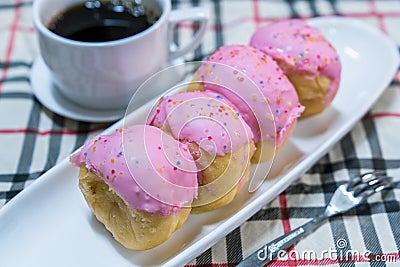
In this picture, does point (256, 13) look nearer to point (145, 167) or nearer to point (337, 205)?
point (337, 205)

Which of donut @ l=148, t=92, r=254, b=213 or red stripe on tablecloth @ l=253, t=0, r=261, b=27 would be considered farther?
red stripe on tablecloth @ l=253, t=0, r=261, b=27

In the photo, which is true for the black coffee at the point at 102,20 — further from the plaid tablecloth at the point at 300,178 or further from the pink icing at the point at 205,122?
the pink icing at the point at 205,122

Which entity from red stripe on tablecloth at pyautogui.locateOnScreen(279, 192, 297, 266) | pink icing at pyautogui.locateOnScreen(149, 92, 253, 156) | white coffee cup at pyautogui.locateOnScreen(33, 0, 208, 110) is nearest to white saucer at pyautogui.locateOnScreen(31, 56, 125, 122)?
white coffee cup at pyautogui.locateOnScreen(33, 0, 208, 110)

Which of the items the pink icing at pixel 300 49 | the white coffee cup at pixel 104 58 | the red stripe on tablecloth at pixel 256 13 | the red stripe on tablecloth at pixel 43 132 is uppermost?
the pink icing at pixel 300 49

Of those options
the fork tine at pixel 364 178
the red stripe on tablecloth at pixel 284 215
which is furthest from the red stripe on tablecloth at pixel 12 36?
the fork tine at pixel 364 178

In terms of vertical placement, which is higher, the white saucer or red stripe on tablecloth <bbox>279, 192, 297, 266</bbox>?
the white saucer

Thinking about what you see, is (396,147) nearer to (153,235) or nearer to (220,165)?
(220,165)

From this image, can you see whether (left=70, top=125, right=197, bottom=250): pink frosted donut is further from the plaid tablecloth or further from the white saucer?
the white saucer
